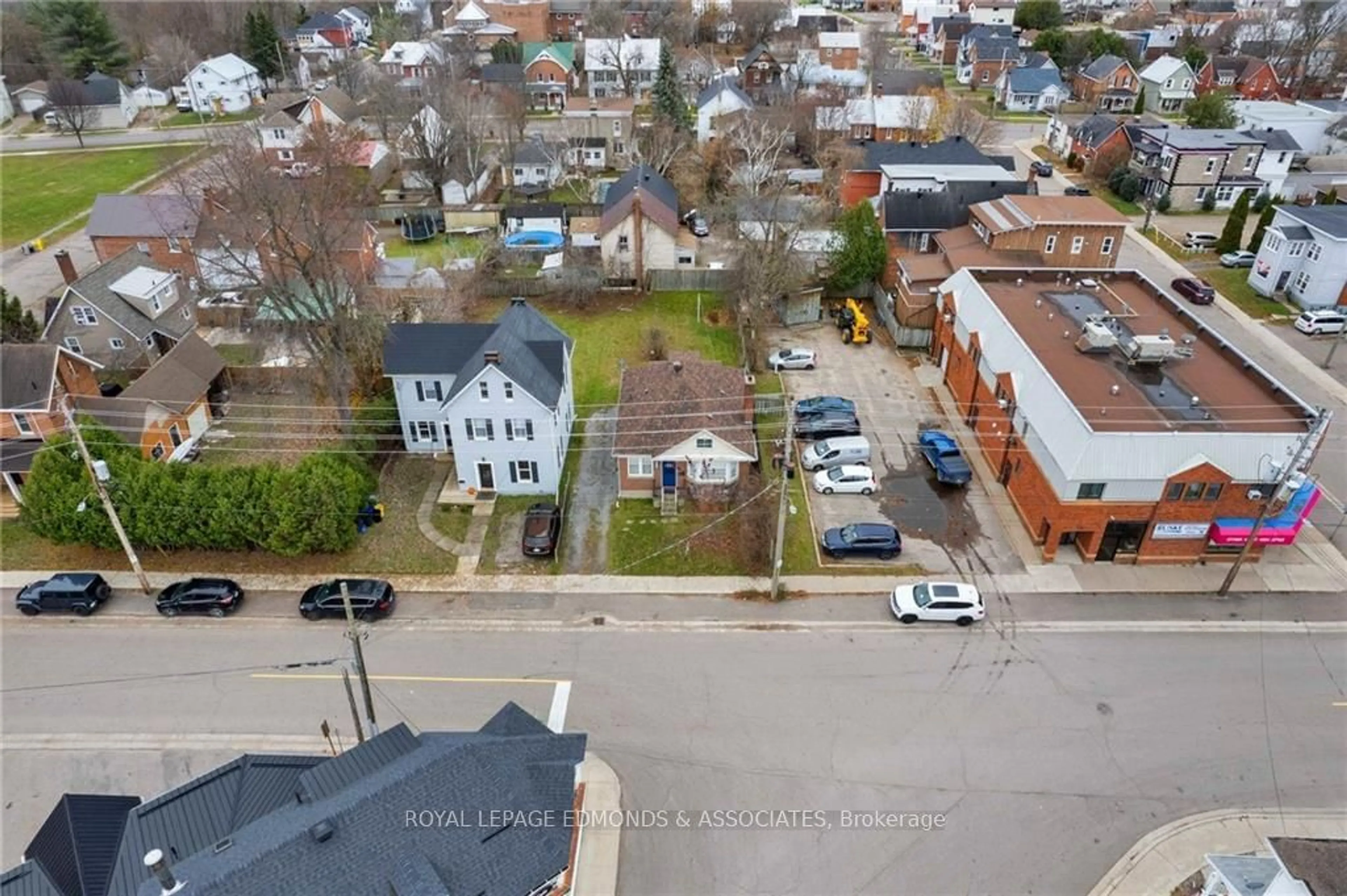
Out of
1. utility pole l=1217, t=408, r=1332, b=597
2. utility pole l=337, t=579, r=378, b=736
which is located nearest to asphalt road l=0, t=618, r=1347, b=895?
utility pole l=1217, t=408, r=1332, b=597

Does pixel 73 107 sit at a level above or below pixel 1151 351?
below

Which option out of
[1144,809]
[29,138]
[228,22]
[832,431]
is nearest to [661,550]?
[832,431]

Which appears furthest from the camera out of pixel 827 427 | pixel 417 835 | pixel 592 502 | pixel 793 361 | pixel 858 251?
pixel 858 251

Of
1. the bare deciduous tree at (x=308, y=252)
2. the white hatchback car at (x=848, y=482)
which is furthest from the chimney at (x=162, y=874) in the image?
the white hatchback car at (x=848, y=482)

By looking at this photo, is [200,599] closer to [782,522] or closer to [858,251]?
[782,522]

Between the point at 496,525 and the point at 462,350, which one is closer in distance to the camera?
the point at 496,525

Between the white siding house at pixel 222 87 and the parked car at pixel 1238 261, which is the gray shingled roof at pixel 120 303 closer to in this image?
the white siding house at pixel 222 87

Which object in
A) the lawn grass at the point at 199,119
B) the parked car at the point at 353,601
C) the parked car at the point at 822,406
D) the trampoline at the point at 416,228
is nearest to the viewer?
the parked car at the point at 353,601

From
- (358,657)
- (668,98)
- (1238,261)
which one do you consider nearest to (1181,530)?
(358,657)
